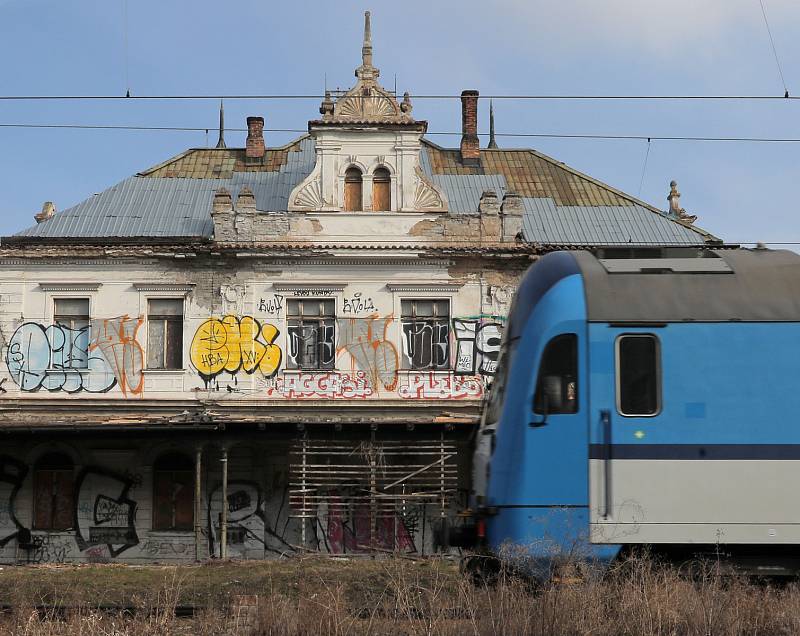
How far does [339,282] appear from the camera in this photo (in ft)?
78.2

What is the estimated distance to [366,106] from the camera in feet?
80.2

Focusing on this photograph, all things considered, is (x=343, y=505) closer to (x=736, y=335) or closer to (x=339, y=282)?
(x=339, y=282)

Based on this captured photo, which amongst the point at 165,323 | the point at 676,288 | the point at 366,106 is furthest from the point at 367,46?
the point at 676,288

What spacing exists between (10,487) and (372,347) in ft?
27.8

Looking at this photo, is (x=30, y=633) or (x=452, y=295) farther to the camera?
(x=452, y=295)

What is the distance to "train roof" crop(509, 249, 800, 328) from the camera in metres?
10.4

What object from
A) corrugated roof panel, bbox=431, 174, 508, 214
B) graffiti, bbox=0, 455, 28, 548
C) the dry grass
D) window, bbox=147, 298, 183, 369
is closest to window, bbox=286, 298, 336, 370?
window, bbox=147, 298, 183, 369

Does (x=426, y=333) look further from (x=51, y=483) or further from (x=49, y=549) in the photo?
(x=49, y=549)

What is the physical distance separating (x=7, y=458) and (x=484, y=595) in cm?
1757

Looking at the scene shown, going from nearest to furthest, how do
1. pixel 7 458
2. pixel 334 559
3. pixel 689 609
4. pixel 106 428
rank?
1. pixel 689 609
2. pixel 334 559
3. pixel 106 428
4. pixel 7 458

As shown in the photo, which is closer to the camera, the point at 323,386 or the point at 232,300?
the point at 323,386

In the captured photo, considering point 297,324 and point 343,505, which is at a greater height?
point 297,324

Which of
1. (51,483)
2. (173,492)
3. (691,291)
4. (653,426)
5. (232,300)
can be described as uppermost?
(232,300)

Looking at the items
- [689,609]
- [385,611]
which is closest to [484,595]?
[385,611]
